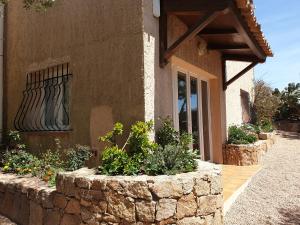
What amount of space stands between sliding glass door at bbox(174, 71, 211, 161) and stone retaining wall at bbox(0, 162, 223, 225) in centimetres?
274

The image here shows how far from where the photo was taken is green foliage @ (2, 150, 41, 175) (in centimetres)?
622

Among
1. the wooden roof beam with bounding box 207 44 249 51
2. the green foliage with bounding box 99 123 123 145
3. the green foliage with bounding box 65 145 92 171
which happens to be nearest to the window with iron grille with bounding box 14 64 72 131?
the green foliage with bounding box 65 145 92 171

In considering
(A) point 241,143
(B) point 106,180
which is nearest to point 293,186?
(A) point 241,143

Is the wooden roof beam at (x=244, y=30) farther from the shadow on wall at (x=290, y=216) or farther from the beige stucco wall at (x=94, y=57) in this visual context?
the shadow on wall at (x=290, y=216)

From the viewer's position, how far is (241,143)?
9930 mm

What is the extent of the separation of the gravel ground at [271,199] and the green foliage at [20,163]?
3.67 meters

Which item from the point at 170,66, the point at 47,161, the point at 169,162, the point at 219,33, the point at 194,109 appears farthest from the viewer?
the point at 194,109

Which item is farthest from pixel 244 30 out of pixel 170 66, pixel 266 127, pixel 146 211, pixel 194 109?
pixel 266 127

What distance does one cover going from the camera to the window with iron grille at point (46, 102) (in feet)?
22.7

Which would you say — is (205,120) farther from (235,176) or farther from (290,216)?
(290,216)

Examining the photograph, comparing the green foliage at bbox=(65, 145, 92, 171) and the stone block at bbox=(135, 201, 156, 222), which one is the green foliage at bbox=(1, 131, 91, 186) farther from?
the stone block at bbox=(135, 201, 156, 222)

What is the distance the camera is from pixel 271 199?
6207 mm

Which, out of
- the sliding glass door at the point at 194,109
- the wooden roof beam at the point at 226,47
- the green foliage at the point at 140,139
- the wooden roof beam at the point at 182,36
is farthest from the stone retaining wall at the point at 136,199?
the wooden roof beam at the point at 226,47

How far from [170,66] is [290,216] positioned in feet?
10.8
